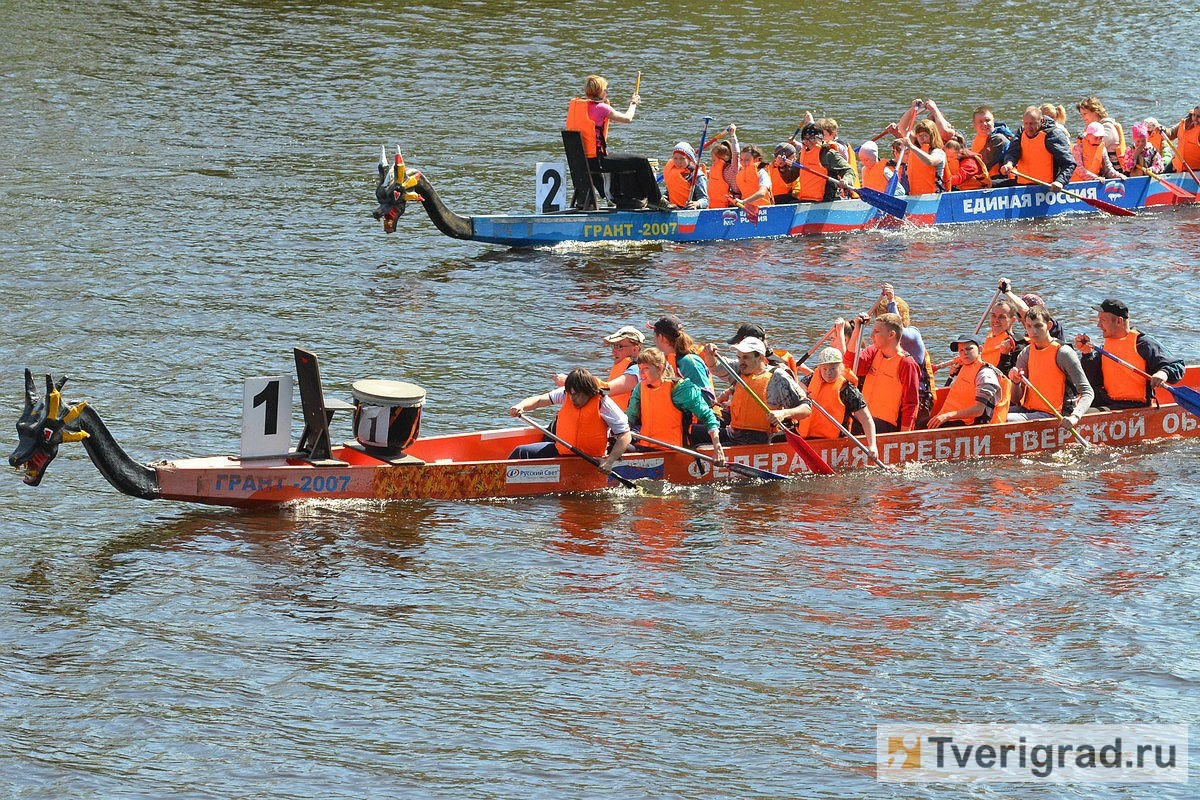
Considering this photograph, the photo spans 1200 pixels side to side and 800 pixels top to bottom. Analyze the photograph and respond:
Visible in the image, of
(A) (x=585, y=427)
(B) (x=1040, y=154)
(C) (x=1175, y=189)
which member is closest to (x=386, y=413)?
(A) (x=585, y=427)

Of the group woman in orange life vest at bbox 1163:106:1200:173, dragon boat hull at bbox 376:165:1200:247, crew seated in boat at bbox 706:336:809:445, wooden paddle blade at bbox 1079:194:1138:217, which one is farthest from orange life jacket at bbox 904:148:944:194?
crew seated in boat at bbox 706:336:809:445

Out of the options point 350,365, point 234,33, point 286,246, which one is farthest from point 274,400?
point 234,33

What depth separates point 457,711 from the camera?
11.9 metres

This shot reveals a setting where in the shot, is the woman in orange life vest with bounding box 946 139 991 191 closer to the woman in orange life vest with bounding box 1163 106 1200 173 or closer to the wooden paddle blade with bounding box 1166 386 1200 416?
the woman in orange life vest with bounding box 1163 106 1200 173

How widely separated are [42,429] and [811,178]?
606 inches

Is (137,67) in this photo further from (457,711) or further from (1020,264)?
(457,711)

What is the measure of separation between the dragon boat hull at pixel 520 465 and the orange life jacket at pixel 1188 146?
12.2 m

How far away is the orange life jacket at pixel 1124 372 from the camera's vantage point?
17250mm

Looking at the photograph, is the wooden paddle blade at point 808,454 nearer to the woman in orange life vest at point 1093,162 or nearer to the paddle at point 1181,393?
the paddle at point 1181,393

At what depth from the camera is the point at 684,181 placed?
25594 mm

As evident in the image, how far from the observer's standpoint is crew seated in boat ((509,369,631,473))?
15227 mm

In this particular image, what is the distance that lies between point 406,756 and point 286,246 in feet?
47.7

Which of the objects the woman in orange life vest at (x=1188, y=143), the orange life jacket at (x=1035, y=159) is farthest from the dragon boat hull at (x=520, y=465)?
the woman in orange life vest at (x=1188, y=143)

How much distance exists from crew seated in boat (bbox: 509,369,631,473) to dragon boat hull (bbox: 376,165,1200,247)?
8.05m
